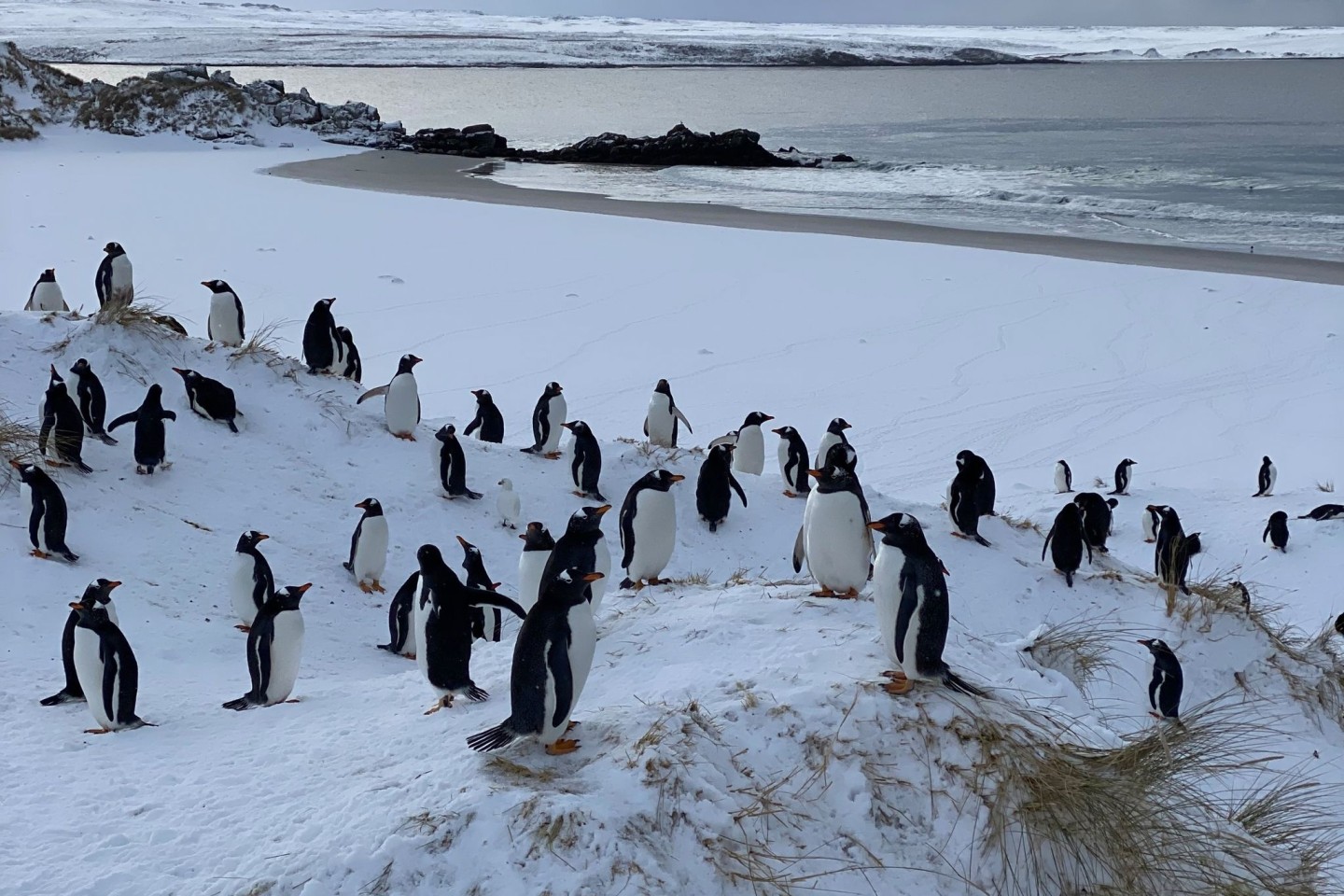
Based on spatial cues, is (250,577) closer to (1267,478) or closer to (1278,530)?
(1278,530)

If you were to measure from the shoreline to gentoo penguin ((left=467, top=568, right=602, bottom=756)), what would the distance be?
19442mm

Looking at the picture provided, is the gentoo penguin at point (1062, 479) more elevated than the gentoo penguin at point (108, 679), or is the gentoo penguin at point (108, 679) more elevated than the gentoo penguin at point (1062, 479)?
the gentoo penguin at point (108, 679)

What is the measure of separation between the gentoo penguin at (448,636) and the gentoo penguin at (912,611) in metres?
1.38

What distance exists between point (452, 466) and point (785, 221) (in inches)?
743

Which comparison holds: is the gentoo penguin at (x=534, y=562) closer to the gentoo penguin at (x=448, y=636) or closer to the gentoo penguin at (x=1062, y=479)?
the gentoo penguin at (x=448, y=636)

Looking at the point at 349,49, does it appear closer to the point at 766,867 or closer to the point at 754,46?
the point at 754,46

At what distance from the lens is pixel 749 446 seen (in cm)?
990

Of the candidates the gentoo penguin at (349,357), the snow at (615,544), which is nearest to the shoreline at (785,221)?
the snow at (615,544)

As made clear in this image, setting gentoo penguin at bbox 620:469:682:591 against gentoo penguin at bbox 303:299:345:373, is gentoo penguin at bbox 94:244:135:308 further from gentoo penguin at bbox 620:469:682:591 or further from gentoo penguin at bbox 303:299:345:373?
gentoo penguin at bbox 620:469:682:591

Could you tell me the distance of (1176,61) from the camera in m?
134

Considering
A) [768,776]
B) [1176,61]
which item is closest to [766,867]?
[768,776]

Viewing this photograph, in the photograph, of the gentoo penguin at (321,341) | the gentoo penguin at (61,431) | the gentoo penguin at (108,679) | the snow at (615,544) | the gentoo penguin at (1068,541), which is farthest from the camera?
the gentoo penguin at (321,341)

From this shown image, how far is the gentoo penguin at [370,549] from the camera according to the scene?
6867mm

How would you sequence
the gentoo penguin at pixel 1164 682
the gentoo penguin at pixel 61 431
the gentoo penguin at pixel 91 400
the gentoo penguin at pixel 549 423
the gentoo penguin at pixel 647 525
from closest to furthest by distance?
the gentoo penguin at pixel 1164 682
the gentoo penguin at pixel 647 525
the gentoo penguin at pixel 61 431
the gentoo penguin at pixel 91 400
the gentoo penguin at pixel 549 423
